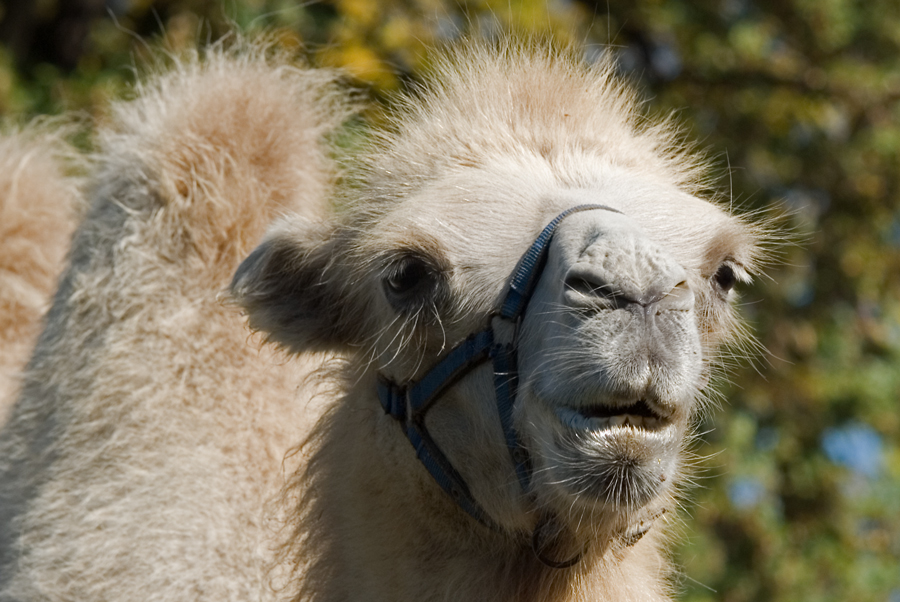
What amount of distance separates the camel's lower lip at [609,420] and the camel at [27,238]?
2873 mm

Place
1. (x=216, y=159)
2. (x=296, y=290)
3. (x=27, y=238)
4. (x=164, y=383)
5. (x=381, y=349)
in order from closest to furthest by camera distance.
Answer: (x=381, y=349), (x=296, y=290), (x=164, y=383), (x=216, y=159), (x=27, y=238)

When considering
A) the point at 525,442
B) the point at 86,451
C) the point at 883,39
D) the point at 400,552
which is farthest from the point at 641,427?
the point at 883,39

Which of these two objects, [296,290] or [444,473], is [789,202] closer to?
[296,290]

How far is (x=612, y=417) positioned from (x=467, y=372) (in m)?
0.47

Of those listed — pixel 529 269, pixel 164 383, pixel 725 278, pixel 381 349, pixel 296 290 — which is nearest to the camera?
pixel 529 269

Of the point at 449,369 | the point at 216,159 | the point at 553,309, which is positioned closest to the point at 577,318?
the point at 553,309

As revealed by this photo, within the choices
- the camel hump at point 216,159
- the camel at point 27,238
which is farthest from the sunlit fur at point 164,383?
the camel at point 27,238

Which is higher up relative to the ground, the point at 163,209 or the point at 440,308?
the point at 440,308

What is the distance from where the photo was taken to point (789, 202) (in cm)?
689

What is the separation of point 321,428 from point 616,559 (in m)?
0.95

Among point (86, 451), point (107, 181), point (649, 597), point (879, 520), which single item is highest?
point (649, 597)

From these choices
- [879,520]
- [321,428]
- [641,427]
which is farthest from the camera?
[879,520]

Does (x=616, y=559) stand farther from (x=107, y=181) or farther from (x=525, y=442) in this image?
(x=107, y=181)

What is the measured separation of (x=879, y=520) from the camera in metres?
8.07
